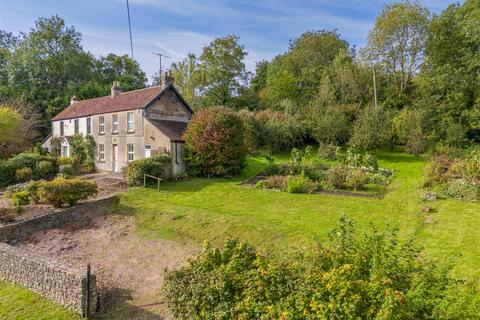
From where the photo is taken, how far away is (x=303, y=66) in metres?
42.2

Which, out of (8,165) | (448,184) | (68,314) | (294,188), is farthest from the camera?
(8,165)

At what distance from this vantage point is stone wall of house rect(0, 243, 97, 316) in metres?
7.83

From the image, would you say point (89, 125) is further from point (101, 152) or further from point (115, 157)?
point (115, 157)

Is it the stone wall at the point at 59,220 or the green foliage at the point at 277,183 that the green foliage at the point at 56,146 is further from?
the green foliage at the point at 277,183

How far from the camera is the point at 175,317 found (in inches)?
255

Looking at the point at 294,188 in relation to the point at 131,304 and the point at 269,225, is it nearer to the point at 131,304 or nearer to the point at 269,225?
the point at 269,225

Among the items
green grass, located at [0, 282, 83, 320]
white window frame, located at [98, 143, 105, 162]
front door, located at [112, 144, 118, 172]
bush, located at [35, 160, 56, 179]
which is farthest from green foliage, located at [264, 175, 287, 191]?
bush, located at [35, 160, 56, 179]

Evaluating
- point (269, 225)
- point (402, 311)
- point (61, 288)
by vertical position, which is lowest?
point (61, 288)

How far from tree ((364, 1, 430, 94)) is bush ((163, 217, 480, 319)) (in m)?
29.4

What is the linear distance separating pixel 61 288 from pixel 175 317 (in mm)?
3943

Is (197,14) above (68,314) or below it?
above

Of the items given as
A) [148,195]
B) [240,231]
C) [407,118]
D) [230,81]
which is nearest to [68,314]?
[240,231]

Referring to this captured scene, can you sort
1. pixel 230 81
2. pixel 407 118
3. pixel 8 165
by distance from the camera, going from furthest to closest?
pixel 230 81 < pixel 407 118 < pixel 8 165

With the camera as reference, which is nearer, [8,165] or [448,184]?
[448,184]
